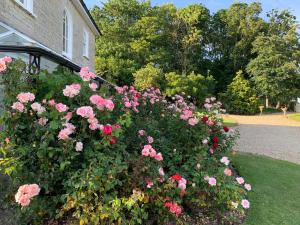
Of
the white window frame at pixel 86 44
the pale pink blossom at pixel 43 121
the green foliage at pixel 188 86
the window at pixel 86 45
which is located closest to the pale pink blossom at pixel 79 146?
the pale pink blossom at pixel 43 121

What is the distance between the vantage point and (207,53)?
41844mm

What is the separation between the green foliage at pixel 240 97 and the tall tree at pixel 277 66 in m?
1.77

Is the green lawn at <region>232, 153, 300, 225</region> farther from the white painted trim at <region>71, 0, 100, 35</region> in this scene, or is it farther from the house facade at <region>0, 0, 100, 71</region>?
the white painted trim at <region>71, 0, 100, 35</region>

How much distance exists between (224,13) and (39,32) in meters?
35.8

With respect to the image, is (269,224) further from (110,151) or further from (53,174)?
(53,174)

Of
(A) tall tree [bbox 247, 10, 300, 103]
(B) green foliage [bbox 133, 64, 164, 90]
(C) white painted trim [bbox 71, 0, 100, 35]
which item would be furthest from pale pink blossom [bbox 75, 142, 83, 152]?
(A) tall tree [bbox 247, 10, 300, 103]

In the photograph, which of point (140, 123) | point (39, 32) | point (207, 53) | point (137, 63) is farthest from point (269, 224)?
point (207, 53)

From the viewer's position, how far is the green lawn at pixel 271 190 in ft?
16.1

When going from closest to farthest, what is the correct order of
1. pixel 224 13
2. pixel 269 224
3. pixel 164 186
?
pixel 164 186
pixel 269 224
pixel 224 13

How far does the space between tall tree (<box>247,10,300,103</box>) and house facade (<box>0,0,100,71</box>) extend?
2416 centimetres

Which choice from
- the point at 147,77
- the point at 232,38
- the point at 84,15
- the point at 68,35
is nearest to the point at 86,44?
the point at 84,15

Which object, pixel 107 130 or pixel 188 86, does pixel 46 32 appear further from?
pixel 188 86

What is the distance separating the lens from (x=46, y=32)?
32.5ft

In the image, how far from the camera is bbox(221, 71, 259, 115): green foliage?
34.8 m
